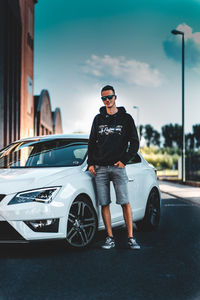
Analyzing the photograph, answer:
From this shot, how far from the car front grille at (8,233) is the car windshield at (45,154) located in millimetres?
1222

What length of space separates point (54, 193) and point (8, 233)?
67 centimetres

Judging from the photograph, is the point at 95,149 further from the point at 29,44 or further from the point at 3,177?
the point at 29,44

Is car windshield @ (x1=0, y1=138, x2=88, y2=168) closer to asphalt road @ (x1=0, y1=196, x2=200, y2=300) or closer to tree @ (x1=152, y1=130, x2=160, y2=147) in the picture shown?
asphalt road @ (x1=0, y1=196, x2=200, y2=300)

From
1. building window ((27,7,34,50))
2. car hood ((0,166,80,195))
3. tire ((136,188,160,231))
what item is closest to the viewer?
car hood ((0,166,80,195))

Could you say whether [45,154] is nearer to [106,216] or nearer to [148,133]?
[106,216]

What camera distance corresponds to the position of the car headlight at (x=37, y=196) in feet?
16.6

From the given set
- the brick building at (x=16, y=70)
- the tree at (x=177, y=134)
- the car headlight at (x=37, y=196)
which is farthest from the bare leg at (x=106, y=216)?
the tree at (x=177, y=134)

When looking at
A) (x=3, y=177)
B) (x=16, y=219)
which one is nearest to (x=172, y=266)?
(x=16, y=219)

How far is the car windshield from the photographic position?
6148mm

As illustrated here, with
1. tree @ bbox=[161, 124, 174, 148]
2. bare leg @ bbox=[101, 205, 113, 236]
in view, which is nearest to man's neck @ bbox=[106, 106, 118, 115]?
bare leg @ bbox=[101, 205, 113, 236]

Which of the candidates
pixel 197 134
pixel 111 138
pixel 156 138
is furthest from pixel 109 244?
pixel 156 138

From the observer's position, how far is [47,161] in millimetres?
6234

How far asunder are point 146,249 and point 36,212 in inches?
62.9

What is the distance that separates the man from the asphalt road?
1.61ft
